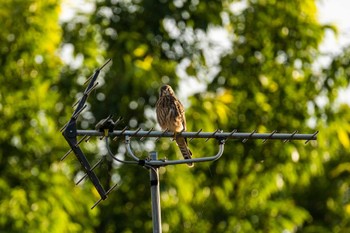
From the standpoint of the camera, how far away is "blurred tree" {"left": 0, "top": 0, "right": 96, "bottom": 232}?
15.6 meters

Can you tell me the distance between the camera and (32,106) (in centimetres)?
1575

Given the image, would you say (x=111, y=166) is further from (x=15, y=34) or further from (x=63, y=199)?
(x=15, y=34)

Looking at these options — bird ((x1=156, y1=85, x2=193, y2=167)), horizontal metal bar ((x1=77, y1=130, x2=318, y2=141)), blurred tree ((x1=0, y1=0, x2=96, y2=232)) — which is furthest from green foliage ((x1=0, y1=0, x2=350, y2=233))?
horizontal metal bar ((x1=77, y1=130, x2=318, y2=141))

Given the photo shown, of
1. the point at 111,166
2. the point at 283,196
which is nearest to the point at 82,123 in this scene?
the point at 111,166

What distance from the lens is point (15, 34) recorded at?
15930 millimetres

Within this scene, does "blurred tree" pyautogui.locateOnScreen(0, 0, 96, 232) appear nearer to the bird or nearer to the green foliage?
the green foliage

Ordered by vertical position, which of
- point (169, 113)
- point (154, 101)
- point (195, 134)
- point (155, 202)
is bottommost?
point (155, 202)

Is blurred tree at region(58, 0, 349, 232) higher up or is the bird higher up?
blurred tree at region(58, 0, 349, 232)

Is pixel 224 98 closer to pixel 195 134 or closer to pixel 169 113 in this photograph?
pixel 169 113

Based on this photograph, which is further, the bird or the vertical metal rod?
the bird

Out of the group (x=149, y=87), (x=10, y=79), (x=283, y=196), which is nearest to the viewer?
(x=149, y=87)

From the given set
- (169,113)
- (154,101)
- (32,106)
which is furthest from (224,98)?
(169,113)

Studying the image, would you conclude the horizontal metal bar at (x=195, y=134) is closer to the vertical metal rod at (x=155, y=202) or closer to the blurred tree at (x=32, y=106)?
the vertical metal rod at (x=155, y=202)

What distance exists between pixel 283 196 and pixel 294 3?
296cm
